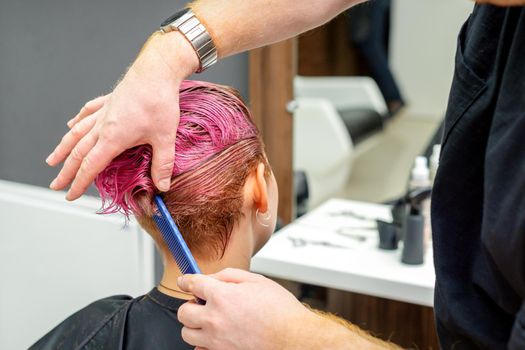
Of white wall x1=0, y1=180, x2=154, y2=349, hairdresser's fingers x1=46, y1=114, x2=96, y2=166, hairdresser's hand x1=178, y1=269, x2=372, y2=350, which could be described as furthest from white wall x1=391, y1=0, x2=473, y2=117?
hairdresser's hand x1=178, y1=269, x2=372, y2=350

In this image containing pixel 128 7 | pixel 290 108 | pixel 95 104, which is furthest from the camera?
pixel 290 108

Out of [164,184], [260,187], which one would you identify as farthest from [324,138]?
[164,184]

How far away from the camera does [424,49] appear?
4.87 meters

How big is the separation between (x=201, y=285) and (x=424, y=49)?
436 centimetres

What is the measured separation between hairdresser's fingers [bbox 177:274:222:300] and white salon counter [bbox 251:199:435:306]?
0.86m

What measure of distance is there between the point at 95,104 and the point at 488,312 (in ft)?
2.18

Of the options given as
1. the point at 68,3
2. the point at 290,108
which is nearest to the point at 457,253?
the point at 290,108

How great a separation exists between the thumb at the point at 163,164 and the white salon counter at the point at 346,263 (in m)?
0.78

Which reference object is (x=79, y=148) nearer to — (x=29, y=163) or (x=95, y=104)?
(x=95, y=104)

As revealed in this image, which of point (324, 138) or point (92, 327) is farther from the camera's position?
point (324, 138)

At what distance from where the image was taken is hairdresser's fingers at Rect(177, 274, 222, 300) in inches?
32.5

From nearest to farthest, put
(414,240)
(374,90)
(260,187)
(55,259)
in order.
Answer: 1. (260,187)
2. (414,240)
3. (55,259)
4. (374,90)

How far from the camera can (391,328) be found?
2.16 metres

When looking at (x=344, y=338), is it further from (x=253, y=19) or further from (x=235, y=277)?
(x=253, y=19)
